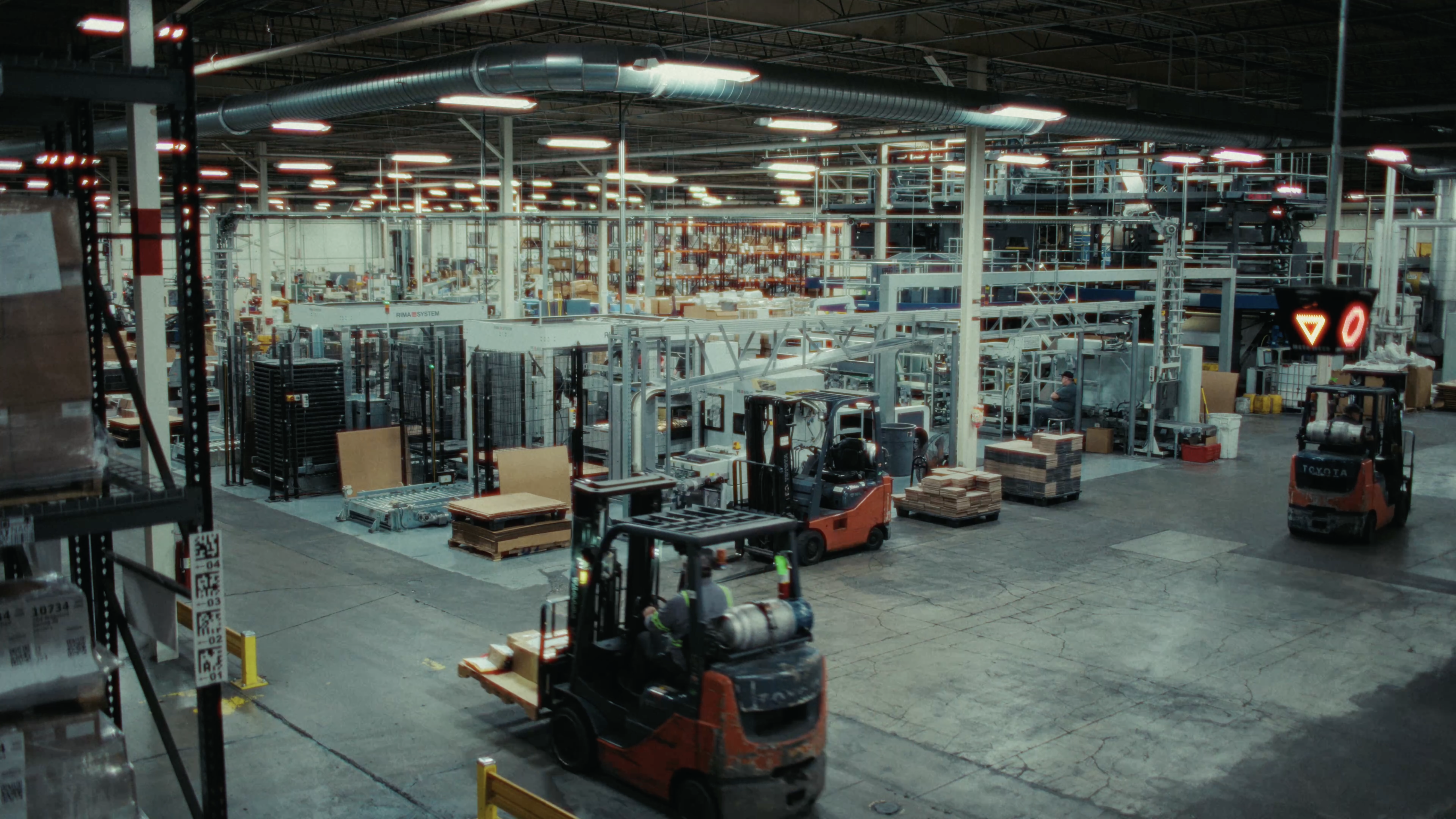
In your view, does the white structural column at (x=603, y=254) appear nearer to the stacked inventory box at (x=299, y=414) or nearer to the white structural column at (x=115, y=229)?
the stacked inventory box at (x=299, y=414)

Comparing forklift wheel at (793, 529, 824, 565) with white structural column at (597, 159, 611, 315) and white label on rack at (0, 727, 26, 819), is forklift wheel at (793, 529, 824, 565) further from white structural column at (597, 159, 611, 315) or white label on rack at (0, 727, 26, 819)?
white label on rack at (0, 727, 26, 819)

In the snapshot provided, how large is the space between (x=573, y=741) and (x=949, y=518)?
9532 millimetres

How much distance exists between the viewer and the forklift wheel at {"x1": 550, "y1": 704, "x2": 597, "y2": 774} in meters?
8.08

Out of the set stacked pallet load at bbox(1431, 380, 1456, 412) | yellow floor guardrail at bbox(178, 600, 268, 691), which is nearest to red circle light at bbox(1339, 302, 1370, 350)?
yellow floor guardrail at bbox(178, 600, 268, 691)

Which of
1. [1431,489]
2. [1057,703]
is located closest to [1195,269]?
[1431,489]

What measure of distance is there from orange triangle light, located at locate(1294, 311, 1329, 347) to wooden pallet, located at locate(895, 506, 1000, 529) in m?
7.48

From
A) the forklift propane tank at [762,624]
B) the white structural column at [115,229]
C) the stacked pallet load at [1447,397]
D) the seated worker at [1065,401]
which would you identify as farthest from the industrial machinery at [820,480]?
the white structural column at [115,229]

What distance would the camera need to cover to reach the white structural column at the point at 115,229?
3294cm

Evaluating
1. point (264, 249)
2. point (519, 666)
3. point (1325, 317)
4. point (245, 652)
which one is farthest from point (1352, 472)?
point (264, 249)

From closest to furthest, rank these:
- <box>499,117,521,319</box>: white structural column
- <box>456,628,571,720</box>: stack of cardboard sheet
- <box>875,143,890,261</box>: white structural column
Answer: <box>456,628,571,720</box>: stack of cardboard sheet → <box>499,117,521,319</box>: white structural column → <box>875,143,890,261</box>: white structural column

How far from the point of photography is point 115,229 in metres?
34.1

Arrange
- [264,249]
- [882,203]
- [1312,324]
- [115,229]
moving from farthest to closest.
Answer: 1. [115,229]
2. [264,249]
3. [882,203]
4. [1312,324]

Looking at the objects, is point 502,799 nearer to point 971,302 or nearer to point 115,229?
point 971,302

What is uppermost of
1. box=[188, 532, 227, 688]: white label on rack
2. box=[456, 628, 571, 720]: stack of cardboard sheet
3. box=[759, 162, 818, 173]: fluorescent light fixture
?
box=[759, 162, 818, 173]: fluorescent light fixture
